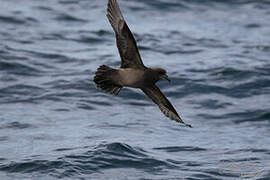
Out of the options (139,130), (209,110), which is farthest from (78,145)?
(209,110)

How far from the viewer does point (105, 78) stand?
7.95 m

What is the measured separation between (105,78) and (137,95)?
175 inches

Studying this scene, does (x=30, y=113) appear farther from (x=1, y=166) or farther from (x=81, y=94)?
(x=1, y=166)

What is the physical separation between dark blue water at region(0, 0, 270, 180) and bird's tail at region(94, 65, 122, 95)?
158 cm

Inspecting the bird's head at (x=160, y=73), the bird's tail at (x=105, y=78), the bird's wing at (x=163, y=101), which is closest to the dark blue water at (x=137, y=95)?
the bird's wing at (x=163, y=101)

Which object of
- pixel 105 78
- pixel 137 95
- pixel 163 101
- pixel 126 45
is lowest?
pixel 137 95

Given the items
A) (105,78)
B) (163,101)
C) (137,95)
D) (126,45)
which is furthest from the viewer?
(137,95)

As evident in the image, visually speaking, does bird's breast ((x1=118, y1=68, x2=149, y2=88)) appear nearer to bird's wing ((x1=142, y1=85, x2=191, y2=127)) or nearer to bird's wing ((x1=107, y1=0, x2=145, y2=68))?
bird's wing ((x1=107, y1=0, x2=145, y2=68))

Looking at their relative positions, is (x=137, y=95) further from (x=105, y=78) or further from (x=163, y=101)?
(x=105, y=78)

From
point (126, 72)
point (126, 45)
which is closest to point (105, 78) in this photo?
point (126, 72)

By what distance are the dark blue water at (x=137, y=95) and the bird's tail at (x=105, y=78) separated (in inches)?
62.2

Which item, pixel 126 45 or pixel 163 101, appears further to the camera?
pixel 163 101

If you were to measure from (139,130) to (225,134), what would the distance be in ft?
4.42

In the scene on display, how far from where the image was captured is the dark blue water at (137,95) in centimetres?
966
